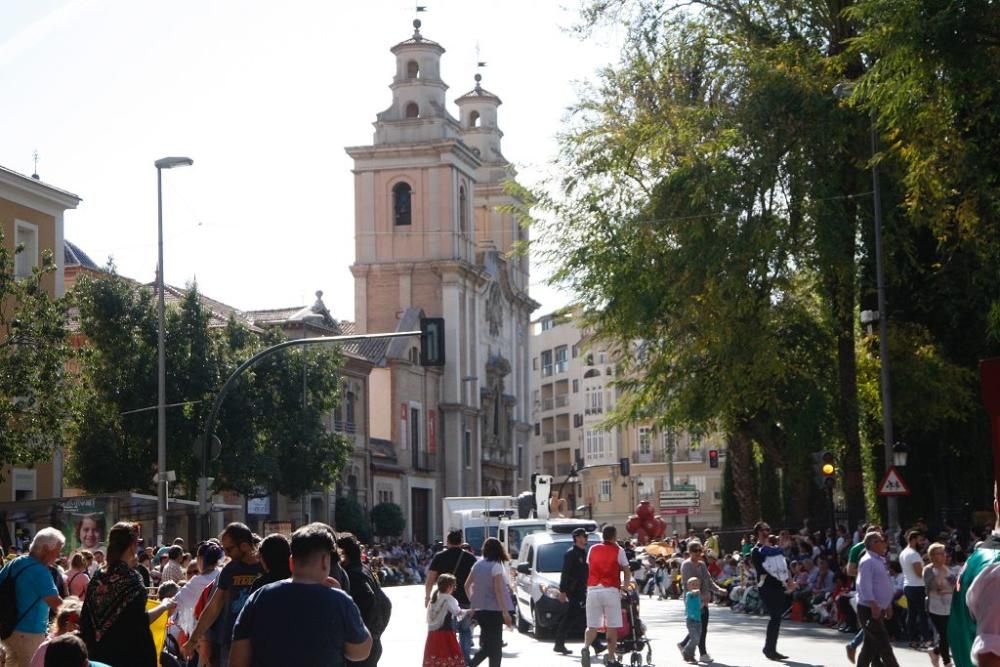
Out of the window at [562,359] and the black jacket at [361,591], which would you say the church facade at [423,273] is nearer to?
the window at [562,359]

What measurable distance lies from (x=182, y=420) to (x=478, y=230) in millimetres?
56966

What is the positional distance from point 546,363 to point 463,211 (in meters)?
43.8

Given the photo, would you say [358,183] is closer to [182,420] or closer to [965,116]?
[182,420]

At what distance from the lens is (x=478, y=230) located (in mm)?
102812

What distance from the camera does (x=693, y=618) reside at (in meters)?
21.5

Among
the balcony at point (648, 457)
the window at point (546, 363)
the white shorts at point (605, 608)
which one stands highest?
the window at point (546, 363)

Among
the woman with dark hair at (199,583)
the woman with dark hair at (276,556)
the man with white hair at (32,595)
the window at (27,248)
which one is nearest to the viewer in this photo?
the woman with dark hair at (276,556)

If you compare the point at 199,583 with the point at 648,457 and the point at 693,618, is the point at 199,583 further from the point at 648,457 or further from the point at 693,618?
the point at 648,457

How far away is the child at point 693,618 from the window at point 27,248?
28.5 m

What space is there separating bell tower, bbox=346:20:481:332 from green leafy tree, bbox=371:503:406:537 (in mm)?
13974

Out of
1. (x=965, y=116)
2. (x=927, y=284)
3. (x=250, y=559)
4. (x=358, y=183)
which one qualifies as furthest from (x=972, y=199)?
(x=358, y=183)

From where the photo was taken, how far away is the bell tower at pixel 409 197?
285 feet

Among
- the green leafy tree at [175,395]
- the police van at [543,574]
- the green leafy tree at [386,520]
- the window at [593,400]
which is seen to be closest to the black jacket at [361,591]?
the police van at [543,574]

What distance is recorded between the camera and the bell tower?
8688 centimetres
